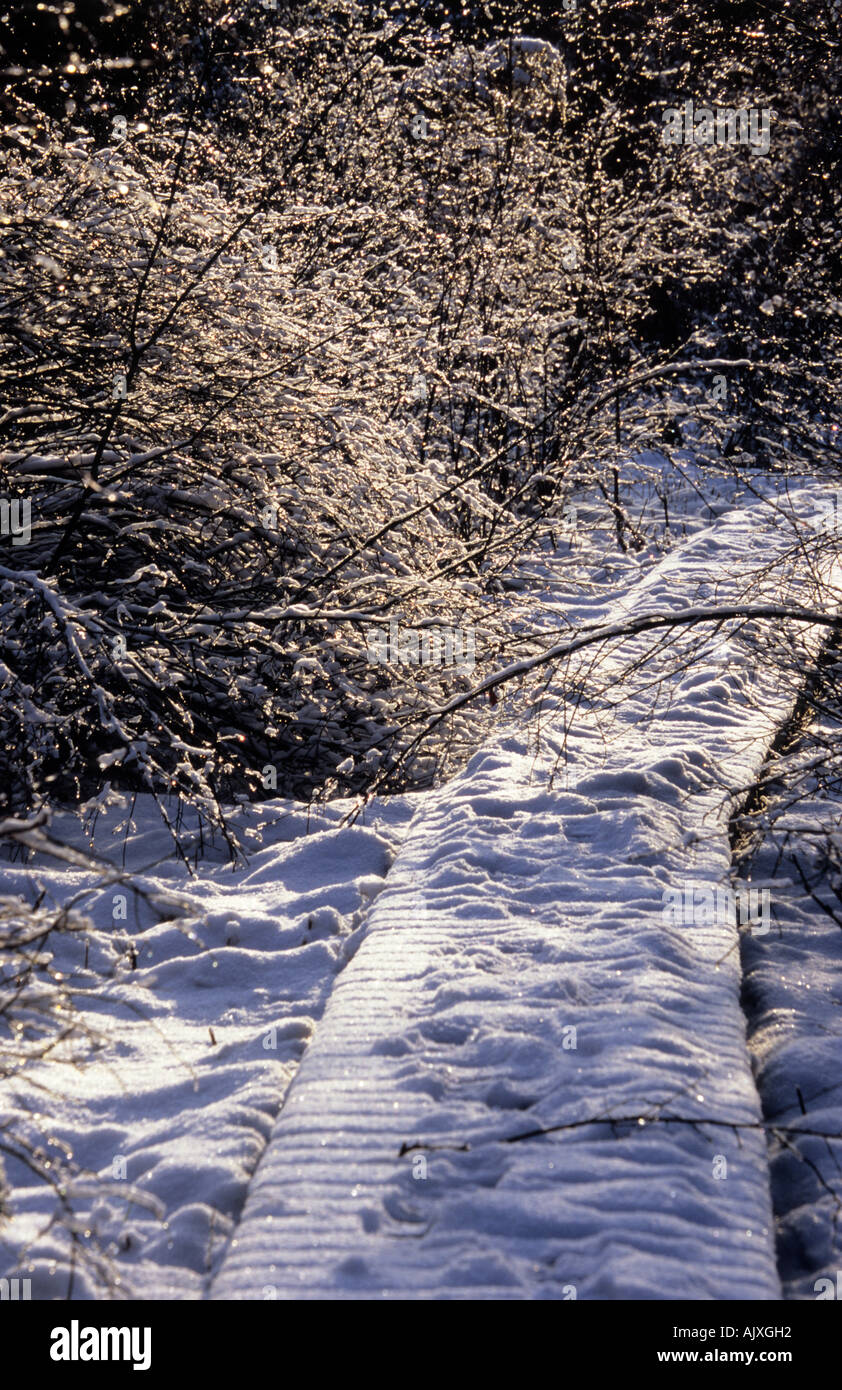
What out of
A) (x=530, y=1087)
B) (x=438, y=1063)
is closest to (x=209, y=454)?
(x=438, y=1063)

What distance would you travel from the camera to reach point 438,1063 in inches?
109

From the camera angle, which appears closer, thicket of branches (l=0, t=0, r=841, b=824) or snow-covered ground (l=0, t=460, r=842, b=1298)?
snow-covered ground (l=0, t=460, r=842, b=1298)

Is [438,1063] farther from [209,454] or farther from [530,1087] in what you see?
[209,454]

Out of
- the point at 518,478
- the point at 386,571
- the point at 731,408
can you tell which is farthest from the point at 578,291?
the point at 386,571

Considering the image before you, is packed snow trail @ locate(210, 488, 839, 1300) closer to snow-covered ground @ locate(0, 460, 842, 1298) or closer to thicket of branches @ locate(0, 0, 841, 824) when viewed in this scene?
snow-covered ground @ locate(0, 460, 842, 1298)

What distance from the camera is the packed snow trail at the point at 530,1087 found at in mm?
2156

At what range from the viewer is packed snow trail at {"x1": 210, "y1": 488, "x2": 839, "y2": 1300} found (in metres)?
2.16

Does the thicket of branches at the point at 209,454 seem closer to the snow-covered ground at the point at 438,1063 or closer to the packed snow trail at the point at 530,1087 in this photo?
the snow-covered ground at the point at 438,1063

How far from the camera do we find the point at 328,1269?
2.15 metres

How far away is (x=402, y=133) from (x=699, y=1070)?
10.7m

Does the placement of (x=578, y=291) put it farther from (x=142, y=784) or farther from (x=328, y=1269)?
(x=328, y=1269)

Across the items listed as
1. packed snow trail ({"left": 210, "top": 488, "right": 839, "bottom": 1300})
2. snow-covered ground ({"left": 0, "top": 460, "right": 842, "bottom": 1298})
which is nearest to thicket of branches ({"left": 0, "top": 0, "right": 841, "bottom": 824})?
snow-covered ground ({"left": 0, "top": 460, "right": 842, "bottom": 1298})

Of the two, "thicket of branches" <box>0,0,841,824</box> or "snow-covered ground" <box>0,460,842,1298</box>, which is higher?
"thicket of branches" <box>0,0,841,824</box>

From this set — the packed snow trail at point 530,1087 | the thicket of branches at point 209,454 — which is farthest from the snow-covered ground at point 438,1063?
the thicket of branches at point 209,454
